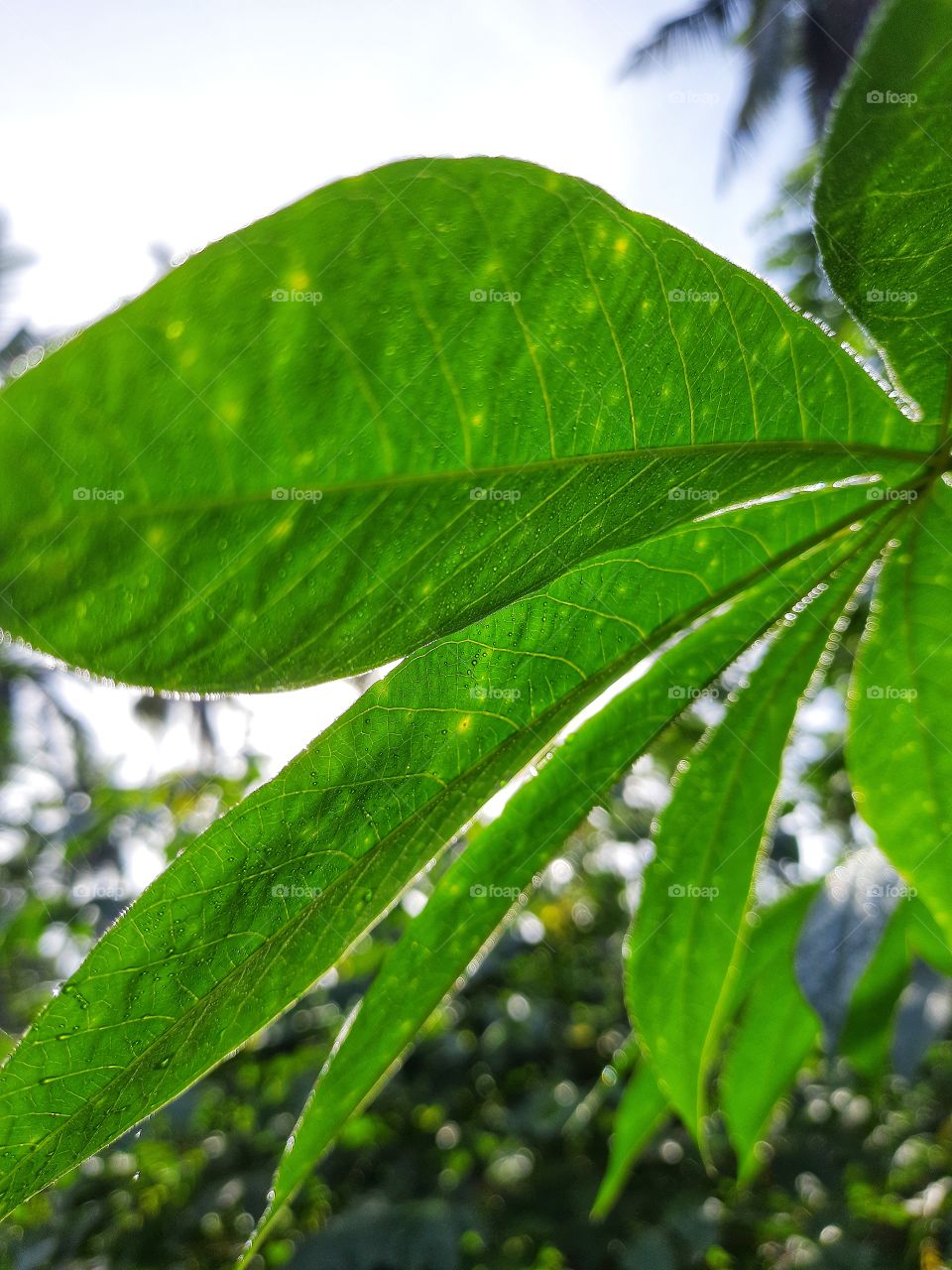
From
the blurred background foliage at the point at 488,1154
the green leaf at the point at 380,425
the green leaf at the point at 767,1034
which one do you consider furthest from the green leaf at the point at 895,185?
the blurred background foliage at the point at 488,1154

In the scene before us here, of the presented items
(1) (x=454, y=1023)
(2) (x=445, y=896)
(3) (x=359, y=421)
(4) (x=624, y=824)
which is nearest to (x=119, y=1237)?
(1) (x=454, y=1023)

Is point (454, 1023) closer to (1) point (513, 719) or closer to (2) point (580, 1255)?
(2) point (580, 1255)

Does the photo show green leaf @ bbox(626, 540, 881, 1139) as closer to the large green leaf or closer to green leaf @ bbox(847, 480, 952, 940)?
green leaf @ bbox(847, 480, 952, 940)

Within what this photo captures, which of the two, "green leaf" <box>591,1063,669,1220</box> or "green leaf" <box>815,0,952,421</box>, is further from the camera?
"green leaf" <box>591,1063,669,1220</box>

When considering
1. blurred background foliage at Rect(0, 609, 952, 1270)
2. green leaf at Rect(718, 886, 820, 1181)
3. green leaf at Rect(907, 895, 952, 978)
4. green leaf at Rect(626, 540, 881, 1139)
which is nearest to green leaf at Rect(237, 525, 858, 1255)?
green leaf at Rect(626, 540, 881, 1139)

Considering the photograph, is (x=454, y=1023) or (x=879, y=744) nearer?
(x=879, y=744)

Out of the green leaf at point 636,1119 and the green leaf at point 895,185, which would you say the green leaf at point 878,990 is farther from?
the green leaf at point 895,185

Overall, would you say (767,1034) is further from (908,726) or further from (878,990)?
(908,726)
